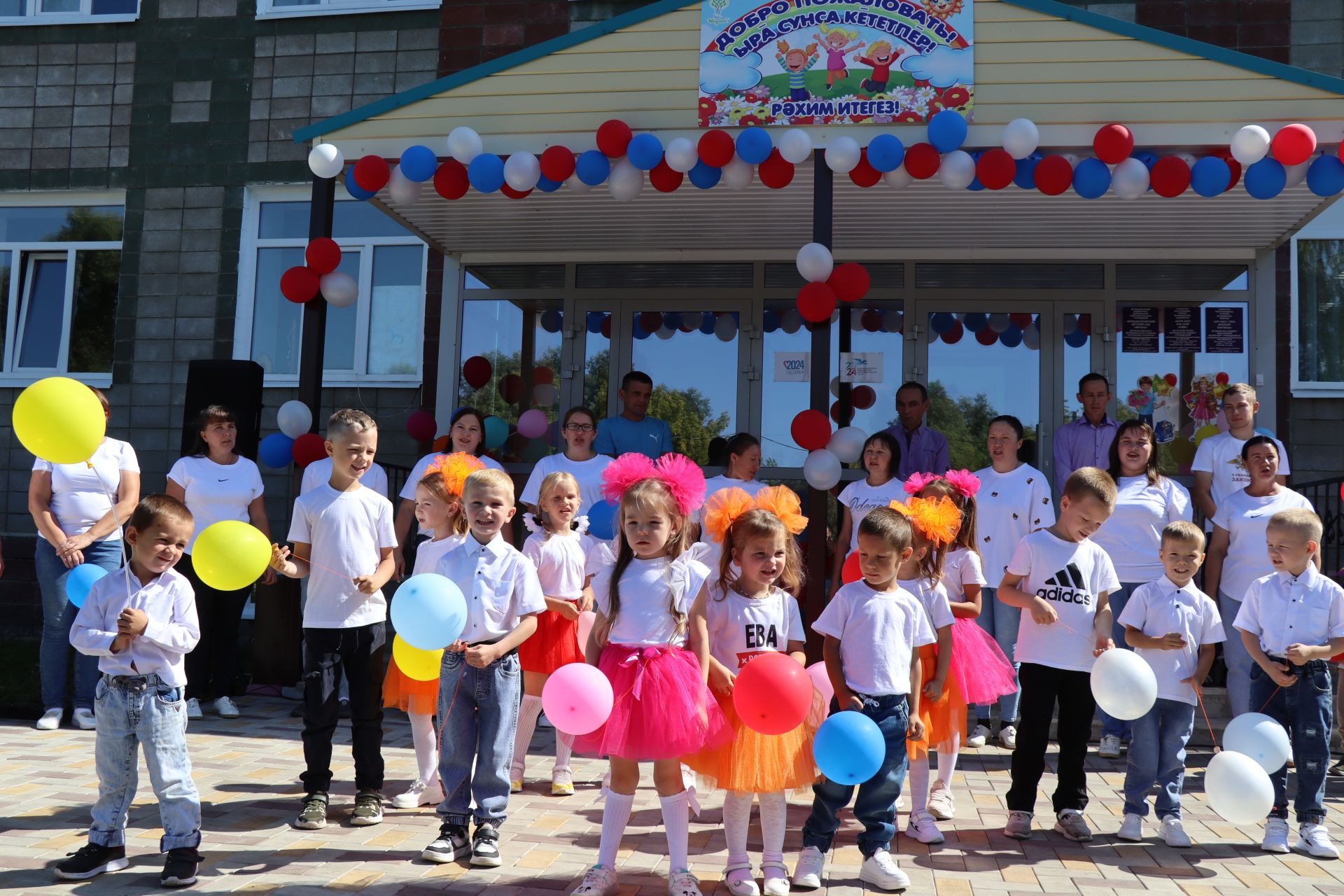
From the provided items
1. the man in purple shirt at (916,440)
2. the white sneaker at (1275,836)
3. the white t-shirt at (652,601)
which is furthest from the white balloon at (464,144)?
the white sneaker at (1275,836)

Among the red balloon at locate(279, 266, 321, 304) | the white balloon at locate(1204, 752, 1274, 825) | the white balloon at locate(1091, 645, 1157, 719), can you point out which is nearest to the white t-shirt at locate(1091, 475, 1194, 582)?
the white balloon at locate(1091, 645, 1157, 719)

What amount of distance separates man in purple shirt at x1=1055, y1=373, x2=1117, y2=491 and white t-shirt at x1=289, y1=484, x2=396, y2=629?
474 centimetres

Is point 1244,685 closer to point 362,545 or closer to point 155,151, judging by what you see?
point 362,545

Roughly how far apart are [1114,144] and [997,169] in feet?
2.08

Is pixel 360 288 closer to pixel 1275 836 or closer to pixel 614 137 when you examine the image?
pixel 614 137

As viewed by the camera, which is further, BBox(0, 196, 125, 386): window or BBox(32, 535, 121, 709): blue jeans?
BBox(0, 196, 125, 386): window

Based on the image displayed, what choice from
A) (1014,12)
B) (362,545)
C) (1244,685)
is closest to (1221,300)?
(1014,12)

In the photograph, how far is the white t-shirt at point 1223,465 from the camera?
6789 mm

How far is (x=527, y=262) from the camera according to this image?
9.57 meters

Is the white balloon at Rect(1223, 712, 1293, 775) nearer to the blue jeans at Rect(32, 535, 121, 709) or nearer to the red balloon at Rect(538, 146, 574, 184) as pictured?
the red balloon at Rect(538, 146, 574, 184)

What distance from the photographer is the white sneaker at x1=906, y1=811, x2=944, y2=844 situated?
14.6ft

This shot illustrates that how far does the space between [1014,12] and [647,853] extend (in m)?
5.04

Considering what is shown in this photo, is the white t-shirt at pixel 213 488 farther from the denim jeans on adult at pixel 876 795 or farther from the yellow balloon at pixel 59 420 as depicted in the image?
the denim jeans on adult at pixel 876 795

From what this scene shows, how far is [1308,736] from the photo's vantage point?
4637mm
